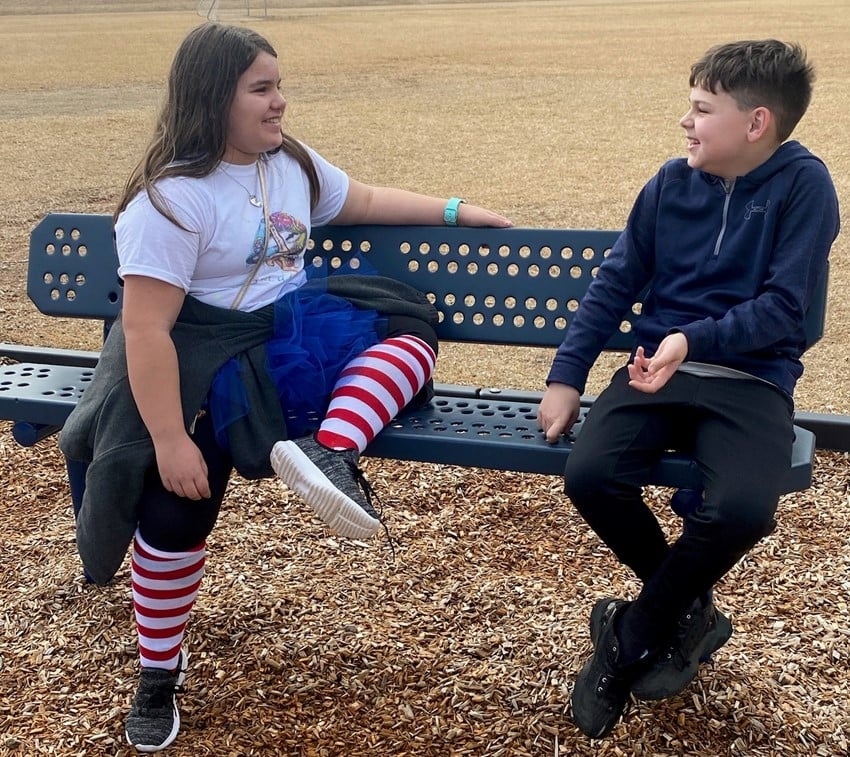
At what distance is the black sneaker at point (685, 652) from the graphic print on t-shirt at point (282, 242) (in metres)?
1.33

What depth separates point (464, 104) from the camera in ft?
51.4

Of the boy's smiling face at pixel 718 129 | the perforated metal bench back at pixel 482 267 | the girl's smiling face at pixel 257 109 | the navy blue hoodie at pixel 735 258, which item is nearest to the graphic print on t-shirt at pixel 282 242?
the girl's smiling face at pixel 257 109

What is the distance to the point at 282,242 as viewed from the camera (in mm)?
2932

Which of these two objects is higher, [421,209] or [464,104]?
[421,209]

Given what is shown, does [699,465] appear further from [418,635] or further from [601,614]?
[418,635]

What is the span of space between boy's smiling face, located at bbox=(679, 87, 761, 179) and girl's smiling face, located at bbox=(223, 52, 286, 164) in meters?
0.98

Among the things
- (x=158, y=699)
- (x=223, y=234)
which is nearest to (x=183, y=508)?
(x=158, y=699)

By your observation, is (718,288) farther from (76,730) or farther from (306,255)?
(76,730)

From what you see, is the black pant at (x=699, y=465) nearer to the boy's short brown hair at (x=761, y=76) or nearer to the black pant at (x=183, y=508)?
the boy's short brown hair at (x=761, y=76)

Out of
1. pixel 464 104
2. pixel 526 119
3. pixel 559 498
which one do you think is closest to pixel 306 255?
pixel 559 498

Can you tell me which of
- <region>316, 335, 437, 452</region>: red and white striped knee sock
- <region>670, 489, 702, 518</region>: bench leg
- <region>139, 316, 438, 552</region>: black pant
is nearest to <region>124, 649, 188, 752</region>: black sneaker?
<region>139, 316, 438, 552</region>: black pant

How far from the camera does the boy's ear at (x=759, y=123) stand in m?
2.63

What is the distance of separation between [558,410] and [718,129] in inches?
30.0

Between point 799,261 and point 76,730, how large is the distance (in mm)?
2058
